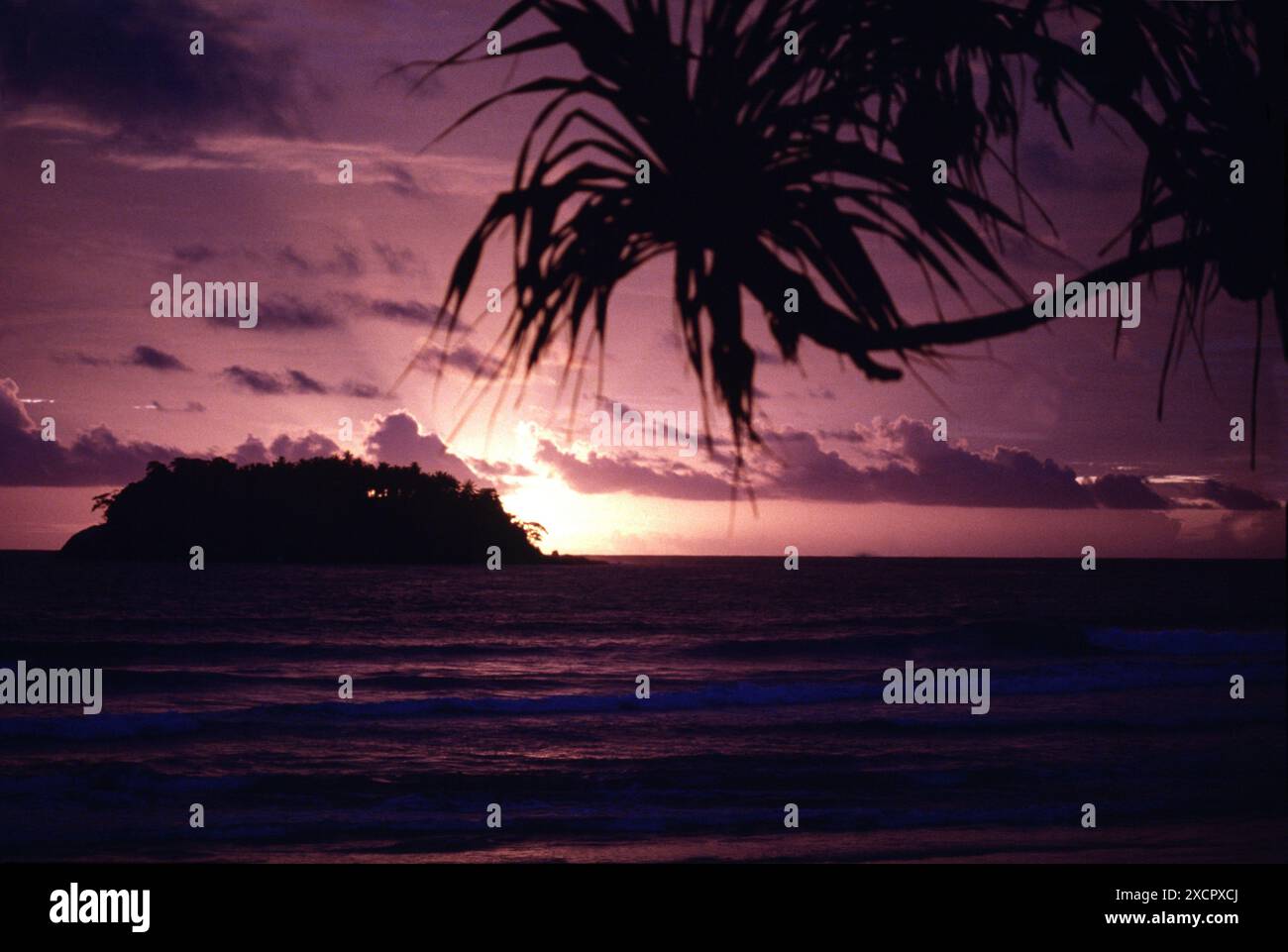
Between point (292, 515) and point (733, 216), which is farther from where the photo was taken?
point (292, 515)

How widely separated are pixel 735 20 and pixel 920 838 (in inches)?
318

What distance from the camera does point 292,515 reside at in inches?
2516

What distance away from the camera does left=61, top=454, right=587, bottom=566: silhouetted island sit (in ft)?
202

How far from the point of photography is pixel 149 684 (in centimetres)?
1825

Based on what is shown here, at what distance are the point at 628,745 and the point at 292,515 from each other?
5461 cm

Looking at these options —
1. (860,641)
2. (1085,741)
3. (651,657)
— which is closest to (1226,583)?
(860,641)

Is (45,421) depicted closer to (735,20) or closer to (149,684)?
(735,20)

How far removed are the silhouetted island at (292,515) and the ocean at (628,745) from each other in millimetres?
32434
